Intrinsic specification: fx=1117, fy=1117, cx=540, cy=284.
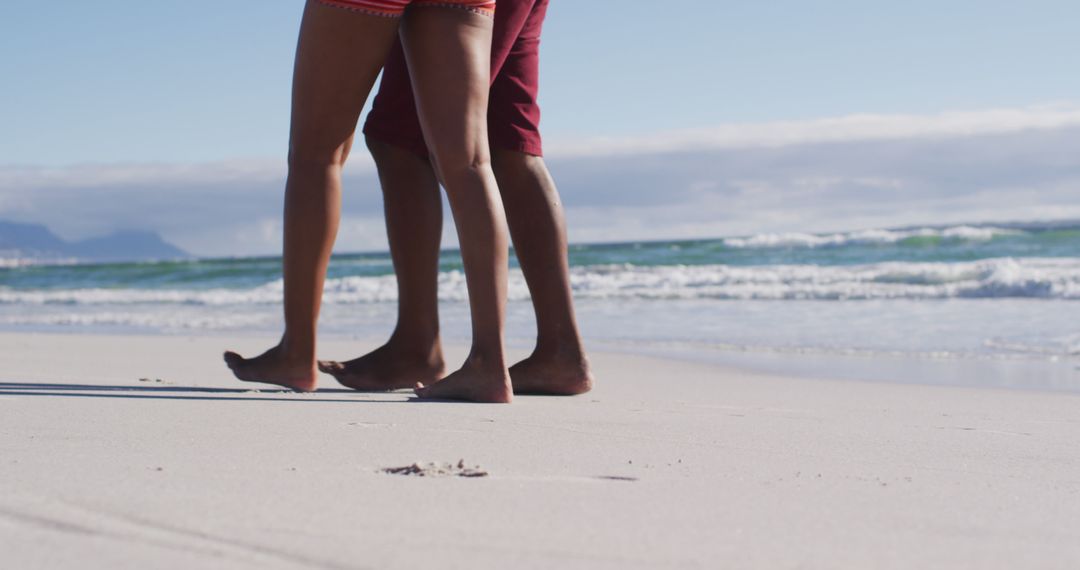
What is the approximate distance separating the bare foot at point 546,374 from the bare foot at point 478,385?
9.7 inches

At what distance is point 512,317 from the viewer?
7.09 m

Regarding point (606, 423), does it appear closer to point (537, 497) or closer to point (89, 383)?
point (537, 497)

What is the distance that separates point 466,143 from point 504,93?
0.33 m

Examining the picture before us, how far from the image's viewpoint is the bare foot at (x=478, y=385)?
211 cm

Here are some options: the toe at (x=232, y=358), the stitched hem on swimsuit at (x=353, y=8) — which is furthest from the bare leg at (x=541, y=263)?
the toe at (x=232, y=358)

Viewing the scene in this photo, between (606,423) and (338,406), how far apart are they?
499 millimetres

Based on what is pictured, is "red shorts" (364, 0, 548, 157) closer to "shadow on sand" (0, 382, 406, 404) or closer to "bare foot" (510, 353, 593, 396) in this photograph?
"bare foot" (510, 353, 593, 396)

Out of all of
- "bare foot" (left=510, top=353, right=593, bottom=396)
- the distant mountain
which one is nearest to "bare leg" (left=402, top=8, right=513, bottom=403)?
"bare foot" (left=510, top=353, right=593, bottom=396)

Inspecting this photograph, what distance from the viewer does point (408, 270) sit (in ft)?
8.04

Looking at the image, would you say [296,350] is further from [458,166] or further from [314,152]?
[458,166]

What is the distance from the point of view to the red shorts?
2279 millimetres

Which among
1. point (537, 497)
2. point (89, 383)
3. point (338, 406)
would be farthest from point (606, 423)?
point (89, 383)

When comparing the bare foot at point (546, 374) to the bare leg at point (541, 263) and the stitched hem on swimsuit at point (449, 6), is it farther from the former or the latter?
the stitched hem on swimsuit at point (449, 6)

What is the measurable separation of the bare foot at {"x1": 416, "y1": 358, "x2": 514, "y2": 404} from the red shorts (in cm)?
51
